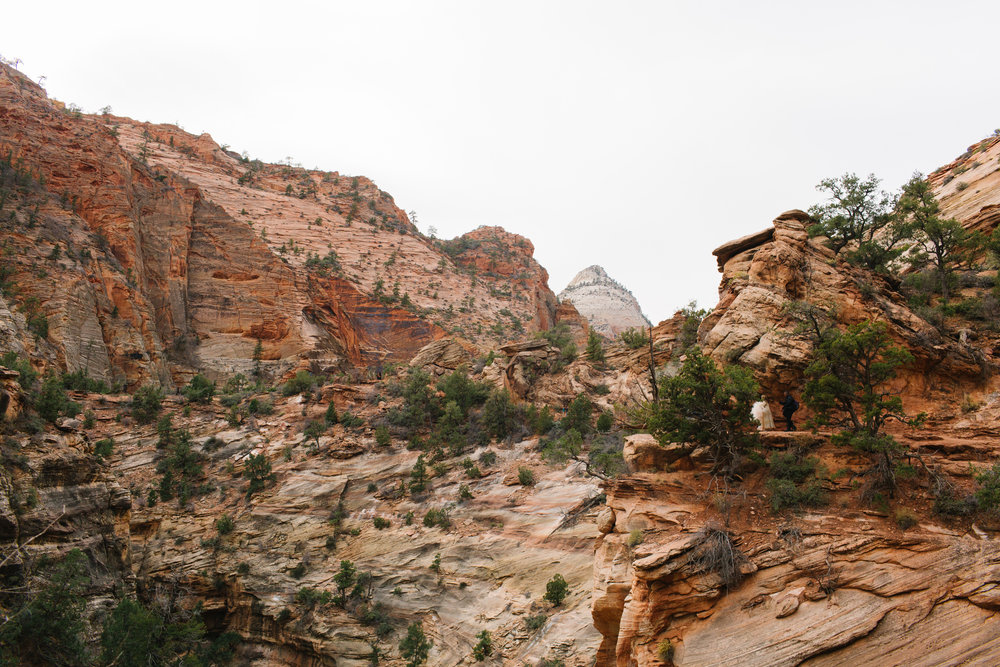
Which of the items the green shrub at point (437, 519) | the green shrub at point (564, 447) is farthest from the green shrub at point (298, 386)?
the green shrub at point (564, 447)

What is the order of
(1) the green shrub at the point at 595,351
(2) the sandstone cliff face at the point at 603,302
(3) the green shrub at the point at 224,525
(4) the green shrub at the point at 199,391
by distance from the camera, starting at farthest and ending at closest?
(2) the sandstone cliff face at the point at 603,302 < (1) the green shrub at the point at 595,351 < (4) the green shrub at the point at 199,391 < (3) the green shrub at the point at 224,525

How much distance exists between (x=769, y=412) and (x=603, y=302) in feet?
362

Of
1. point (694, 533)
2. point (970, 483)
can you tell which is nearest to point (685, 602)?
point (694, 533)

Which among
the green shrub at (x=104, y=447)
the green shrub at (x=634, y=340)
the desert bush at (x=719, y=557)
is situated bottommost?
the desert bush at (x=719, y=557)

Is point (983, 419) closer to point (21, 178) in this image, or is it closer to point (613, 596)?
point (613, 596)

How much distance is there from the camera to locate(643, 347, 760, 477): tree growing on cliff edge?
37.9ft

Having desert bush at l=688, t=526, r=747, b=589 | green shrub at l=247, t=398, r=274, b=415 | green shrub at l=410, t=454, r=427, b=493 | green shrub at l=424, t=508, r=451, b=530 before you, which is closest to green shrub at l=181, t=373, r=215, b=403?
green shrub at l=247, t=398, r=274, b=415

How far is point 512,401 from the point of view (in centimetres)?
2991

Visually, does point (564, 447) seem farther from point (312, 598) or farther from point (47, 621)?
point (47, 621)

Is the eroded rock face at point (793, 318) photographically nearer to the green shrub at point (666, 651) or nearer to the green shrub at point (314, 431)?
the green shrub at point (666, 651)

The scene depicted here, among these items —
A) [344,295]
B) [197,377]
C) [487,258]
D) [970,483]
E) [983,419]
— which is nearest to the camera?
[970,483]

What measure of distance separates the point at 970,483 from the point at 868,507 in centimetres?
163

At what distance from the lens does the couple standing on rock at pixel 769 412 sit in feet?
40.4

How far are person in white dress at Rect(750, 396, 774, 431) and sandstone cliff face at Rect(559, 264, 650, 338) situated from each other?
87630 millimetres
